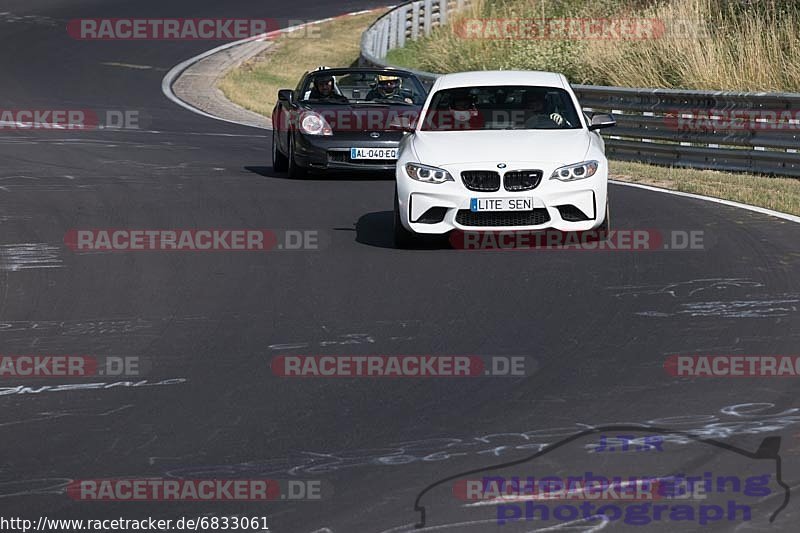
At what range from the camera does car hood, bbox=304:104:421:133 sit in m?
16.8

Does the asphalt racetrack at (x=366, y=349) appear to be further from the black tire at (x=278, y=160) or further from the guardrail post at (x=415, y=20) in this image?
the guardrail post at (x=415, y=20)

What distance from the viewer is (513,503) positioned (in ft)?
17.7

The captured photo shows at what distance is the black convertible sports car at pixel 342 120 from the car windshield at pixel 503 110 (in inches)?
124

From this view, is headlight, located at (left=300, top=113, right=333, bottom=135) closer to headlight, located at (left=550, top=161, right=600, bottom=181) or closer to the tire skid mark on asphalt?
the tire skid mark on asphalt

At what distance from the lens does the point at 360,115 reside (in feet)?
55.7

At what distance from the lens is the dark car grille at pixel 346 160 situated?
16.6m

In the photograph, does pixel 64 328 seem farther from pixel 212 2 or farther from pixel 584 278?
pixel 212 2

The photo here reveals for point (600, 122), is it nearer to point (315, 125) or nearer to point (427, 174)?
point (427, 174)

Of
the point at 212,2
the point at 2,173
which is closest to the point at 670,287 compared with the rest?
the point at 2,173

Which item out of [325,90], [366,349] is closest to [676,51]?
[325,90]

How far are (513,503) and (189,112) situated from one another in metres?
22.8

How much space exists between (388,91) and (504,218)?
6.53 meters

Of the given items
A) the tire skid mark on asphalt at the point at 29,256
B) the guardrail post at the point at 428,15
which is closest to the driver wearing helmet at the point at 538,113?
the tire skid mark on asphalt at the point at 29,256

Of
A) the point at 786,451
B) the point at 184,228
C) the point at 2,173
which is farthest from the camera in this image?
the point at 2,173
